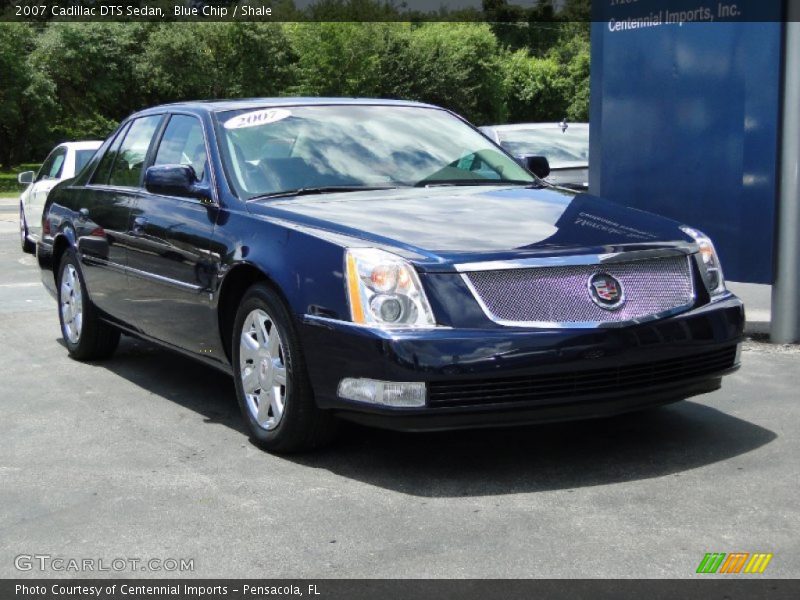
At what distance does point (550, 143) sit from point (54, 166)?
6411mm

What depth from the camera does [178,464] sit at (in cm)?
566

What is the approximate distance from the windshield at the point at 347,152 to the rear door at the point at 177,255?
0.24 metres

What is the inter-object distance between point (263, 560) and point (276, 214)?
201cm

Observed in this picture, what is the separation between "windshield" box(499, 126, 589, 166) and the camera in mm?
13555

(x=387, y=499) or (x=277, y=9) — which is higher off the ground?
(x=277, y=9)

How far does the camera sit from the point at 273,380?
5688mm

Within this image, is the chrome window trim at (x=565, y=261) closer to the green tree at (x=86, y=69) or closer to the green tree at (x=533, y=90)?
the green tree at (x=86, y=69)

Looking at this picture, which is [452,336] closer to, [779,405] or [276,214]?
[276,214]

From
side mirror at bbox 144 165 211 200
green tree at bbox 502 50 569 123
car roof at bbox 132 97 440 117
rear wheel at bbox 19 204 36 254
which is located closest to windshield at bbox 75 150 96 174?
rear wheel at bbox 19 204 36 254

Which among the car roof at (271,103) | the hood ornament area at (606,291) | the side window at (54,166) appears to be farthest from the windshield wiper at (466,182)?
the side window at (54,166)

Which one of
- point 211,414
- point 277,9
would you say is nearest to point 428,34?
point 277,9

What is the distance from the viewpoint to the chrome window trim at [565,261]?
5.07m

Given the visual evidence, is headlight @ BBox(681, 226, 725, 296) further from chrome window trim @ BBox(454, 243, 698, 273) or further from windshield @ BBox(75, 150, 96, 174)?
windshield @ BBox(75, 150, 96, 174)
